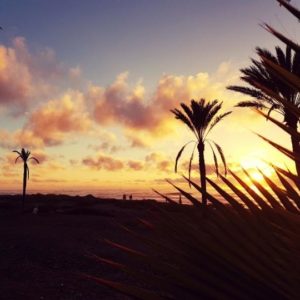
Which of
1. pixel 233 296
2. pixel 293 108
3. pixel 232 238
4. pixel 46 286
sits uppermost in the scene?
pixel 293 108

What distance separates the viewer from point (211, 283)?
1136 mm

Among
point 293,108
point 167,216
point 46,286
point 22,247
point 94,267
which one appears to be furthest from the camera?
point 22,247

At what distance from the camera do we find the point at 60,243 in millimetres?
16312

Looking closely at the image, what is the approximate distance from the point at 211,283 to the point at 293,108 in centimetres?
49

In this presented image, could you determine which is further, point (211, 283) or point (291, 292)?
point (211, 283)

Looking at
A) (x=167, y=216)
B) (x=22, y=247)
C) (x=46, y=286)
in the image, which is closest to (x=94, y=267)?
(x=46, y=286)

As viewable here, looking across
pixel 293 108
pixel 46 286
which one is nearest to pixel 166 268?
pixel 293 108

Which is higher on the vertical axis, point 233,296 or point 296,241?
point 296,241

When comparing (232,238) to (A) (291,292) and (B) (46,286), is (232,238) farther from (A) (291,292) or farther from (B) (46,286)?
(B) (46,286)

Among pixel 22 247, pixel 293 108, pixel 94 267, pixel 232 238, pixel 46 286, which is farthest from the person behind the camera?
pixel 22 247

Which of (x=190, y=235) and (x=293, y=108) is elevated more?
(x=293, y=108)

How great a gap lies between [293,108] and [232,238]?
45 cm

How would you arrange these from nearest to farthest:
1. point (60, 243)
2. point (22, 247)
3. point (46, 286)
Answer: point (46, 286)
point (22, 247)
point (60, 243)

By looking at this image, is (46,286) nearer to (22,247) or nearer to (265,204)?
→ (22,247)
